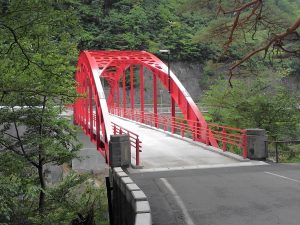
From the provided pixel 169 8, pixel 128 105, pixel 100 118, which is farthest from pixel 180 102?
pixel 169 8

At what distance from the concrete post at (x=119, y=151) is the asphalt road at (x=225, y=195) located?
1.15 metres

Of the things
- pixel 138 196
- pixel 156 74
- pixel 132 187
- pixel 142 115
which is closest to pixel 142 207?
pixel 138 196

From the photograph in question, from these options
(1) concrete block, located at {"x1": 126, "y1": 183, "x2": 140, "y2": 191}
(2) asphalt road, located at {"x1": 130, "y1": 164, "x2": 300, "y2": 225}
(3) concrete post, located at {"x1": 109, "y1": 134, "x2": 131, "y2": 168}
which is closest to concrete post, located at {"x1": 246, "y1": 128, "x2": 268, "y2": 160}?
(2) asphalt road, located at {"x1": 130, "y1": 164, "x2": 300, "y2": 225}

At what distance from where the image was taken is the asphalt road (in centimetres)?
752

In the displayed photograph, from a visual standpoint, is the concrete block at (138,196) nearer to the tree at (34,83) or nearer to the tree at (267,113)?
the tree at (34,83)

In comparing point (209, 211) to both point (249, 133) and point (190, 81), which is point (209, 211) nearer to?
point (249, 133)

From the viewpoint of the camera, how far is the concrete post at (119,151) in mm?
13016

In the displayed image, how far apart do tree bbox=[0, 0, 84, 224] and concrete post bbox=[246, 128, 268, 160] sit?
605 centimetres

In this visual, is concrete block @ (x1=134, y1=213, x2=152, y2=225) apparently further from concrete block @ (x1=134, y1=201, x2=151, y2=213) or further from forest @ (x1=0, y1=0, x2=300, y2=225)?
forest @ (x1=0, y1=0, x2=300, y2=225)

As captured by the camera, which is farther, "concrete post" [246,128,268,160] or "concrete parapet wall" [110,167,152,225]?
"concrete post" [246,128,268,160]

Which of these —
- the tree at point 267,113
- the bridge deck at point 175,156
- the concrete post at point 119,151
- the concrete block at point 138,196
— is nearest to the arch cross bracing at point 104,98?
the bridge deck at point 175,156

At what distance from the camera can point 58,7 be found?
7688 millimetres

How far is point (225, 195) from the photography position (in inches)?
365

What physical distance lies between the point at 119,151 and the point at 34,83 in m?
4.32
